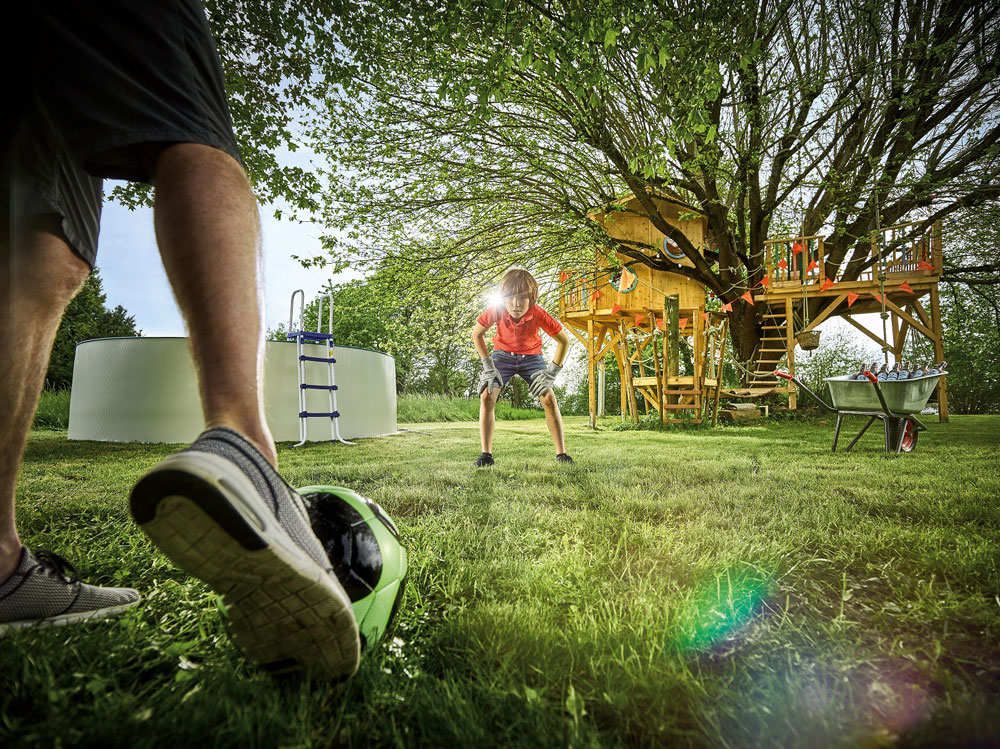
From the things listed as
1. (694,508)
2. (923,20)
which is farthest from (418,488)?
(923,20)

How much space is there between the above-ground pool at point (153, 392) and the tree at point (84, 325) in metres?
14.5

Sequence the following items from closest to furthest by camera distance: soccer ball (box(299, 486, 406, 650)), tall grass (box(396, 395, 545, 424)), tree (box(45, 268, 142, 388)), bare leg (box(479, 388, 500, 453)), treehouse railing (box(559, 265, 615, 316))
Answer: soccer ball (box(299, 486, 406, 650)) < bare leg (box(479, 388, 500, 453)) < treehouse railing (box(559, 265, 615, 316)) < tall grass (box(396, 395, 545, 424)) < tree (box(45, 268, 142, 388))

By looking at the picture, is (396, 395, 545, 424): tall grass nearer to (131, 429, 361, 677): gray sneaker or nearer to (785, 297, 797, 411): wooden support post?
(785, 297, 797, 411): wooden support post

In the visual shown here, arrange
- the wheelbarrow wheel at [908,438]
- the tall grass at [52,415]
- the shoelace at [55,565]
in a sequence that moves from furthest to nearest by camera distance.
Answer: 1. the tall grass at [52,415]
2. the wheelbarrow wheel at [908,438]
3. the shoelace at [55,565]

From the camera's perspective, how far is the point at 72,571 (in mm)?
1131

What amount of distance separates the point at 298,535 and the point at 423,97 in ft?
26.1

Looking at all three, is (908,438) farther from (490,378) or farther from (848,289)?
(848,289)

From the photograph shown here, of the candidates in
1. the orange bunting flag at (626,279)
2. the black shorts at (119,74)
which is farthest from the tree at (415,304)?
the black shorts at (119,74)

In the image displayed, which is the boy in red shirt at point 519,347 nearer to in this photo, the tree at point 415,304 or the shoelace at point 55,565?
the shoelace at point 55,565

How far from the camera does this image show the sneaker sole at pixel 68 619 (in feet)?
3.26

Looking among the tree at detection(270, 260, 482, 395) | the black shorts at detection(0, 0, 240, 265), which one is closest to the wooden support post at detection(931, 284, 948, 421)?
the tree at detection(270, 260, 482, 395)

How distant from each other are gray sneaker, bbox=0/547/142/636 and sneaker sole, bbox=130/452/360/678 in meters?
0.63

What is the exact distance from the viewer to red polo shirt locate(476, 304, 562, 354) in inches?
178

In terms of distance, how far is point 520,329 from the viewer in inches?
180
